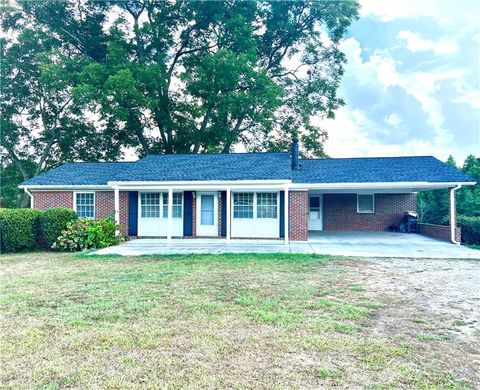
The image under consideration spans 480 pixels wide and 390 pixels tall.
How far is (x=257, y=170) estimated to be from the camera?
14984 millimetres

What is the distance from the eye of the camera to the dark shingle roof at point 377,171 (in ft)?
48.3

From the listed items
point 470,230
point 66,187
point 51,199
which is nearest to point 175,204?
point 66,187

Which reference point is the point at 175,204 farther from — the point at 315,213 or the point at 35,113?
the point at 35,113

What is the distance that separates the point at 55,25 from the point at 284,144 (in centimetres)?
2014

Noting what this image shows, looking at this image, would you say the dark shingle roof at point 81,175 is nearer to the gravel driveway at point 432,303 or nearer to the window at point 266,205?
the window at point 266,205

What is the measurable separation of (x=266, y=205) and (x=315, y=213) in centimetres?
566

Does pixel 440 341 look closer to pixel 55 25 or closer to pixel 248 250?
pixel 248 250

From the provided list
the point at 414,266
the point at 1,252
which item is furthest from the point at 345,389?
the point at 1,252

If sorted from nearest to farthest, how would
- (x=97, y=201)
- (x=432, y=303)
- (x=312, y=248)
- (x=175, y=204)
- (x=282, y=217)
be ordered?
(x=432, y=303) < (x=312, y=248) < (x=282, y=217) < (x=175, y=204) < (x=97, y=201)

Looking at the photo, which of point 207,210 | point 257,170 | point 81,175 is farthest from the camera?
point 81,175

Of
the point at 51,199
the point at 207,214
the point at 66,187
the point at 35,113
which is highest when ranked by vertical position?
the point at 35,113

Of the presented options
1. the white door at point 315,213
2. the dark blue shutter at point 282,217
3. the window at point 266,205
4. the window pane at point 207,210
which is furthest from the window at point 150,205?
the white door at point 315,213

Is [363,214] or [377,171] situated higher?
[377,171]

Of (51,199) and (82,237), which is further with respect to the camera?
(51,199)
